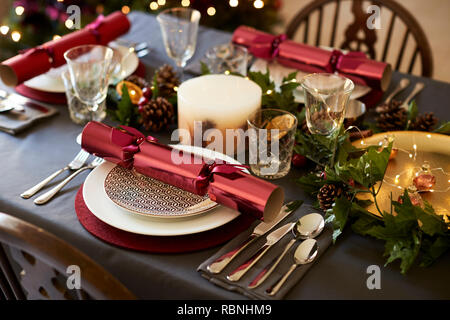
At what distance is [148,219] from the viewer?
0.86 m

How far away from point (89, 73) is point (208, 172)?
0.38 meters

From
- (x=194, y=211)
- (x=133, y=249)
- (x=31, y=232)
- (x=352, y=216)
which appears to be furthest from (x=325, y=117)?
(x=31, y=232)

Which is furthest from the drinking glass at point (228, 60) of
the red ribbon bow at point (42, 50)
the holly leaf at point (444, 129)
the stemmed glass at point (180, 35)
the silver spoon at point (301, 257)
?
the silver spoon at point (301, 257)

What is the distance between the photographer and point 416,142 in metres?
1.04

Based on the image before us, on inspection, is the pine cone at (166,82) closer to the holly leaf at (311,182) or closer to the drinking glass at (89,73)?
the drinking glass at (89,73)

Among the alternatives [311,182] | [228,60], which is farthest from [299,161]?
[228,60]

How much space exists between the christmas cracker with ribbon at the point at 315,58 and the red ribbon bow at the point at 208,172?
54 cm

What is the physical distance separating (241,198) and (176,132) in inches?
13.5

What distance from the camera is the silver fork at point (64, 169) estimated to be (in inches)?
37.2

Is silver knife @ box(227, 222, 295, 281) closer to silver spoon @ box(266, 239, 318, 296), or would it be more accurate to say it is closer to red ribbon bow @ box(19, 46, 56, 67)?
silver spoon @ box(266, 239, 318, 296)

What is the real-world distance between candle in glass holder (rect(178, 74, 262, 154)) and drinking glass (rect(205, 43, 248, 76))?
0.75ft

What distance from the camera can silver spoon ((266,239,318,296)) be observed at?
29.2 inches

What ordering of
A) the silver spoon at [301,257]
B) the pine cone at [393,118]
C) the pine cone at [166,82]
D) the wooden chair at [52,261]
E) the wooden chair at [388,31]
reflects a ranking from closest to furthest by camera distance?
the wooden chair at [52,261]
the silver spoon at [301,257]
the pine cone at [393,118]
the pine cone at [166,82]
the wooden chair at [388,31]

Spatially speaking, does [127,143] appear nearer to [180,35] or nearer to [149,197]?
[149,197]
